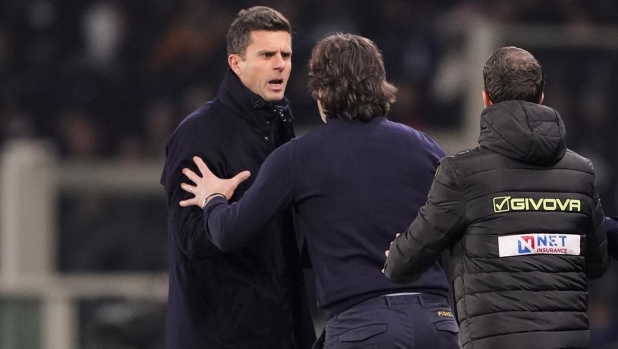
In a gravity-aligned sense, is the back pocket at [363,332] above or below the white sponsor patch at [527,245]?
below

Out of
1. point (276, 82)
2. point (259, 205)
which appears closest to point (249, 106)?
point (276, 82)

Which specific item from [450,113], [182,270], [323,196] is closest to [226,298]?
[182,270]

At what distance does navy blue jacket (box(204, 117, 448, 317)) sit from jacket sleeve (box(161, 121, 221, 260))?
0.83ft

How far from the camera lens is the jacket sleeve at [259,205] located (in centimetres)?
367

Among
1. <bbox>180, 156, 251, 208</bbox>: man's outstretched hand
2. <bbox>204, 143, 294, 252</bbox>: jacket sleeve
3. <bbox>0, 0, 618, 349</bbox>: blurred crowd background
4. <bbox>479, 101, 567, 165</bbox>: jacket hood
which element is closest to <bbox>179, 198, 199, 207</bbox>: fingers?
<bbox>180, 156, 251, 208</bbox>: man's outstretched hand

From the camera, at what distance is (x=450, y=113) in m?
9.47

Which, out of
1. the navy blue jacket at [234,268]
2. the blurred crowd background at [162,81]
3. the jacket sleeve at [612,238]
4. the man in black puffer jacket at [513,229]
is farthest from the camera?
the blurred crowd background at [162,81]

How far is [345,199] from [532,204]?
1.86ft

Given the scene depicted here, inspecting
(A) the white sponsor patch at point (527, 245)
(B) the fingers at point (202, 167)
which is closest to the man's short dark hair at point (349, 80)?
(B) the fingers at point (202, 167)

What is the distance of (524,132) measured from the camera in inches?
131

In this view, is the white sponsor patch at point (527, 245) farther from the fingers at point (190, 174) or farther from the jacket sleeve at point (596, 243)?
the fingers at point (190, 174)

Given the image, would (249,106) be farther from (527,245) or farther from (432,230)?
(527,245)

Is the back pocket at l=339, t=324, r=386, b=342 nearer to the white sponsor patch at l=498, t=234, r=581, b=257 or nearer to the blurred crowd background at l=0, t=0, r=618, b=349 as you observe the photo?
the white sponsor patch at l=498, t=234, r=581, b=257

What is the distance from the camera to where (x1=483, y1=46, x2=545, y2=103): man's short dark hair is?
344 centimetres
